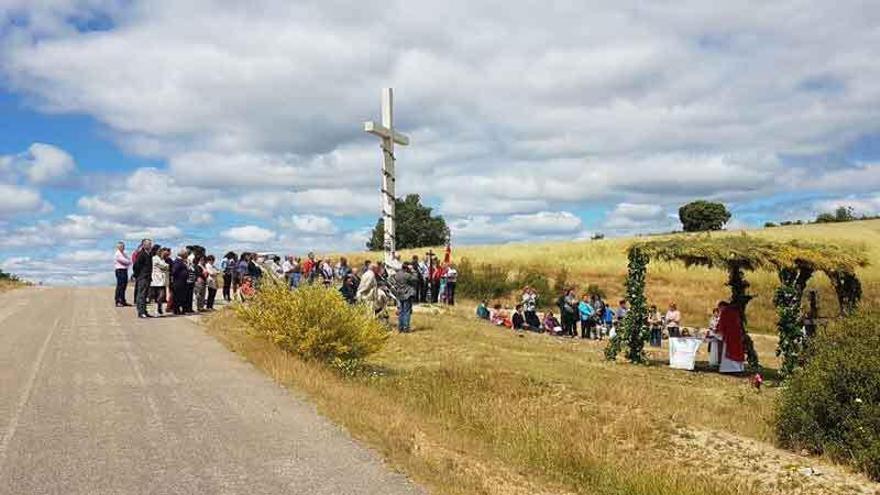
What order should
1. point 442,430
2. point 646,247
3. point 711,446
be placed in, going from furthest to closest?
point 646,247 → point 711,446 → point 442,430

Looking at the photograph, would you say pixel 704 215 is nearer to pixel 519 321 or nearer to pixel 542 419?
pixel 519 321

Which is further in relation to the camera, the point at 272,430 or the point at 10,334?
the point at 10,334

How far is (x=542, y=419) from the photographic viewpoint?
11.5 metres

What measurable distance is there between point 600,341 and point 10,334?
1598cm

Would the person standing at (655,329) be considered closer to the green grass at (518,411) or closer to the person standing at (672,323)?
the person standing at (672,323)

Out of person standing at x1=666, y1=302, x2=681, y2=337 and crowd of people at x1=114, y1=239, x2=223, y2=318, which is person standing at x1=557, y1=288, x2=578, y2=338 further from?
crowd of people at x1=114, y1=239, x2=223, y2=318

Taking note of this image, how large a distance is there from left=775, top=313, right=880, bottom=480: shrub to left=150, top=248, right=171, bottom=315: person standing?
12.2 m

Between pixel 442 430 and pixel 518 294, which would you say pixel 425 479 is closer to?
pixel 442 430

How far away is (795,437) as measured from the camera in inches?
442

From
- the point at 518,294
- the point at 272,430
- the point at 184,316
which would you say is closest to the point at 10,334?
the point at 184,316

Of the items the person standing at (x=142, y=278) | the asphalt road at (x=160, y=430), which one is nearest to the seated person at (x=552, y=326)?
the person standing at (x=142, y=278)

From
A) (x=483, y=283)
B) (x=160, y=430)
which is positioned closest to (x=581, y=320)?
(x=483, y=283)

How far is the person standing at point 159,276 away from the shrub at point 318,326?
4922 mm

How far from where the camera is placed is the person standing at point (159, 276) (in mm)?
17594
